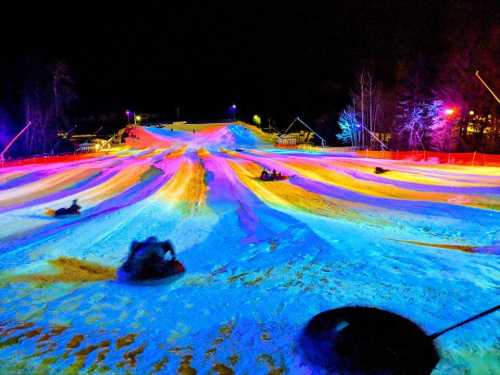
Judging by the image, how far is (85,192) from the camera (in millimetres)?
18531

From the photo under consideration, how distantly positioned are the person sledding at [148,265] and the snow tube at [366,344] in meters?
3.37

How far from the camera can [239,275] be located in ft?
25.5

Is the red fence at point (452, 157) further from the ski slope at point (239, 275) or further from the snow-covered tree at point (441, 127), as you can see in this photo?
the ski slope at point (239, 275)

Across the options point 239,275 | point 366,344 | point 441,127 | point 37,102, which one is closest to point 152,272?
point 239,275

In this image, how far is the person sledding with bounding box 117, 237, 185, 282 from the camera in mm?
7645

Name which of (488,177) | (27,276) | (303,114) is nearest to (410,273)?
(27,276)

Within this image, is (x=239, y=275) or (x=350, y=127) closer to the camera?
(x=239, y=275)

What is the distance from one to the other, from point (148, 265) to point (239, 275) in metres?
1.86

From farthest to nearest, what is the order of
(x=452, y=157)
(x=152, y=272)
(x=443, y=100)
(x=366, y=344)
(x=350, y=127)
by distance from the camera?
(x=350, y=127), (x=443, y=100), (x=452, y=157), (x=152, y=272), (x=366, y=344)

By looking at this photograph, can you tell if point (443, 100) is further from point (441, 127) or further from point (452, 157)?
point (452, 157)

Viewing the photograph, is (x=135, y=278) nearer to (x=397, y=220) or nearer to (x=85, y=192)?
(x=397, y=220)

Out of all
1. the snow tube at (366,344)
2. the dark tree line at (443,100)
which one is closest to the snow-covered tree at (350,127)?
the dark tree line at (443,100)

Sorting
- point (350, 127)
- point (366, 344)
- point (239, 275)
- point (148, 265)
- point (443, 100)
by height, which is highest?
point (443, 100)

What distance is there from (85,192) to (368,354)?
663 inches
